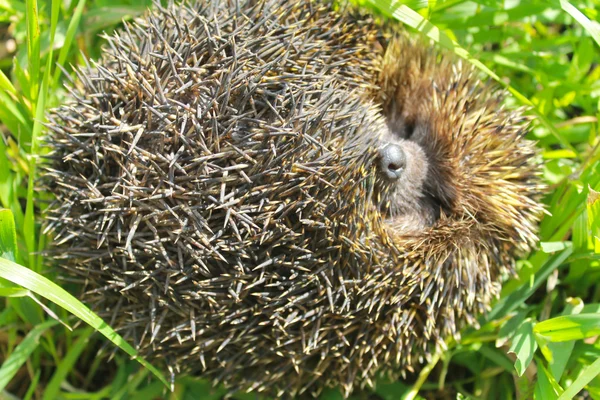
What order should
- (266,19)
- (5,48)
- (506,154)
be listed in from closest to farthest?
(266,19), (506,154), (5,48)

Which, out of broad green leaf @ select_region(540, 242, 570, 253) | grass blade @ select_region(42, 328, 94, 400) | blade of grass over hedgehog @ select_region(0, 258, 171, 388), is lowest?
grass blade @ select_region(42, 328, 94, 400)

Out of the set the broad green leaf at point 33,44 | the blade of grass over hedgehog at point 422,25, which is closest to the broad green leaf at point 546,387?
the blade of grass over hedgehog at point 422,25

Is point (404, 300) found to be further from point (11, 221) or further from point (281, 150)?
point (11, 221)

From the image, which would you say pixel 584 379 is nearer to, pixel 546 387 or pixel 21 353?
pixel 546 387

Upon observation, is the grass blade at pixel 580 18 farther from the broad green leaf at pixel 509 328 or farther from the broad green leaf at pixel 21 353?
the broad green leaf at pixel 21 353

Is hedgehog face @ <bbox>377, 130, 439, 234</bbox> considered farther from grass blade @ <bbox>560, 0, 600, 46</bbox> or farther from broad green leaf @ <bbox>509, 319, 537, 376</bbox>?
grass blade @ <bbox>560, 0, 600, 46</bbox>

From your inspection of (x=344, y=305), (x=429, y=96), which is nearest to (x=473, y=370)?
(x=344, y=305)

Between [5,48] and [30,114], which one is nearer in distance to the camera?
[30,114]

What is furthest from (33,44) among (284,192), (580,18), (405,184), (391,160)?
(580,18)

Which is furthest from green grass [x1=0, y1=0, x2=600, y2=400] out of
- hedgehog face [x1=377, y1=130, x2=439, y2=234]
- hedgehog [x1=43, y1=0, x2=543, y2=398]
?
hedgehog face [x1=377, y1=130, x2=439, y2=234]
